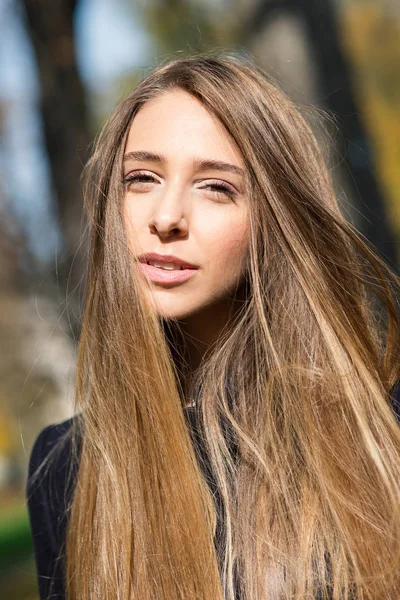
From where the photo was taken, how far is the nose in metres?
2.13

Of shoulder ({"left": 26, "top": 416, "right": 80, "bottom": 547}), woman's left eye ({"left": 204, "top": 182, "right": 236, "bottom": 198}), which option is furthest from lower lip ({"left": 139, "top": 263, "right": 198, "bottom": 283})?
shoulder ({"left": 26, "top": 416, "right": 80, "bottom": 547})

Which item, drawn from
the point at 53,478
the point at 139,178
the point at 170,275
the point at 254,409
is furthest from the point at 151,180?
the point at 53,478

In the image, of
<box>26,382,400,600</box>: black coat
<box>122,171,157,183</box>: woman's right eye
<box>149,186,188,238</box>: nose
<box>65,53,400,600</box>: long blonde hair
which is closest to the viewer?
<box>65,53,400,600</box>: long blonde hair

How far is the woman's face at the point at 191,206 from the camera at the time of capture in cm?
218

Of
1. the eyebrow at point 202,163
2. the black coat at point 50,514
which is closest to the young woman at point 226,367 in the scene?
the eyebrow at point 202,163

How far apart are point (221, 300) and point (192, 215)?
0.90ft

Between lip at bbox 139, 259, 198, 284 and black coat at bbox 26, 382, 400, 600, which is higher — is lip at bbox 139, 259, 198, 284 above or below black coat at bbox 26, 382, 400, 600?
above

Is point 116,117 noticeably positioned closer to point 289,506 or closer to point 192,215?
point 192,215

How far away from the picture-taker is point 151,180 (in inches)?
89.4

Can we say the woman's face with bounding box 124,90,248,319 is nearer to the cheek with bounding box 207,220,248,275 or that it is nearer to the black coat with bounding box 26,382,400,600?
the cheek with bounding box 207,220,248,275

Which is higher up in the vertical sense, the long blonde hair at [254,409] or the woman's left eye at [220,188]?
the woman's left eye at [220,188]

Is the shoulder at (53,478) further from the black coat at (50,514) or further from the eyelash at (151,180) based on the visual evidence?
the eyelash at (151,180)

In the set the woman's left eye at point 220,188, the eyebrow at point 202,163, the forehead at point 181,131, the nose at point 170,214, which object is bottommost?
the nose at point 170,214

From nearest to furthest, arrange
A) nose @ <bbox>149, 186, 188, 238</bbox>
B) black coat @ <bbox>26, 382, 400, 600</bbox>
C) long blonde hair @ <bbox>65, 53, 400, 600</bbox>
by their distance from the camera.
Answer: long blonde hair @ <bbox>65, 53, 400, 600</bbox> < nose @ <bbox>149, 186, 188, 238</bbox> < black coat @ <bbox>26, 382, 400, 600</bbox>
